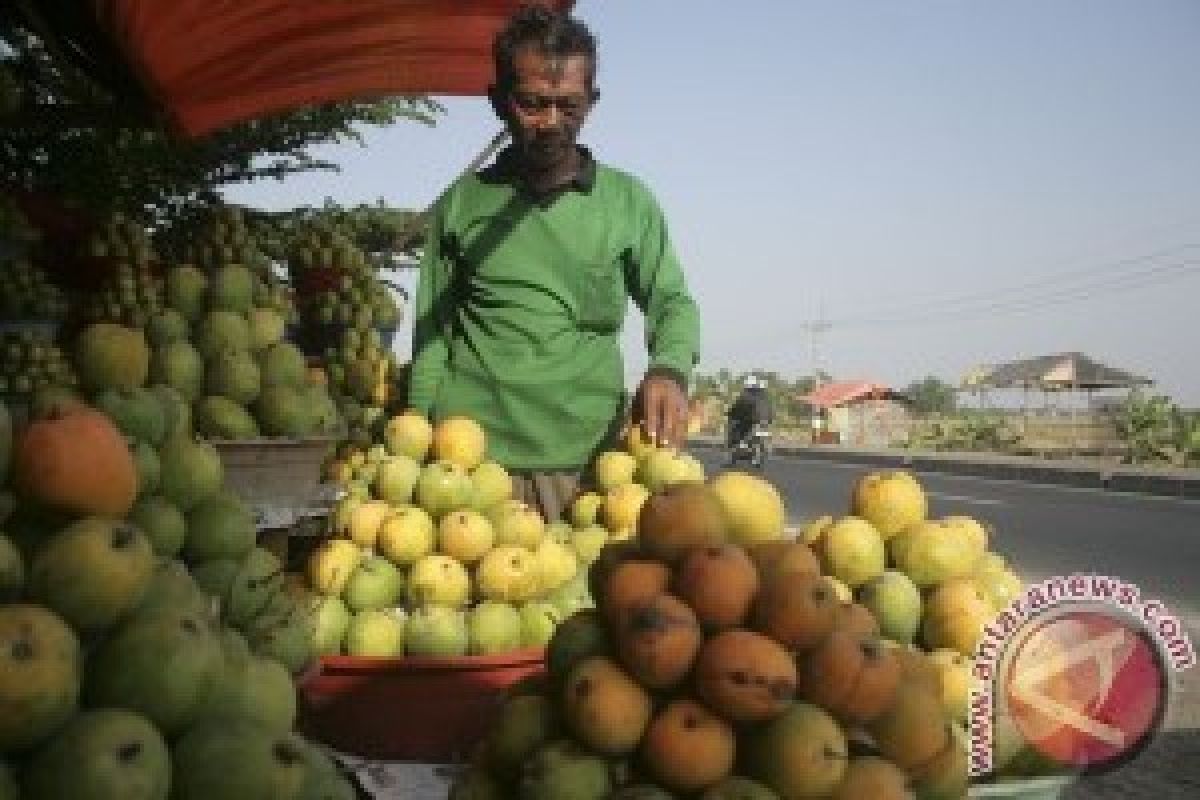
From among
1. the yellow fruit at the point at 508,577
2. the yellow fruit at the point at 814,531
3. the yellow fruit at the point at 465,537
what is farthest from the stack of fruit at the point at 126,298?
the yellow fruit at the point at 814,531

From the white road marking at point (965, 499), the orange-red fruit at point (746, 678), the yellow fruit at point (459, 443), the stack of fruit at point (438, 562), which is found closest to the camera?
the orange-red fruit at point (746, 678)

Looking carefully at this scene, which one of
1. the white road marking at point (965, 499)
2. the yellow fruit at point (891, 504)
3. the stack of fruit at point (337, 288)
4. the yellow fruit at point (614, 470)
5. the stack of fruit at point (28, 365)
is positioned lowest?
the white road marking at point (965, 499)

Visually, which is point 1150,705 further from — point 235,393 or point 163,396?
point 235,393

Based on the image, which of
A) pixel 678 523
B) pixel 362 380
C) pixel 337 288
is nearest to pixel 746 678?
pixel 678 523

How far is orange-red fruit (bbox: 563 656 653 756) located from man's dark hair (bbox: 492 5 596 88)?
227 centimetres

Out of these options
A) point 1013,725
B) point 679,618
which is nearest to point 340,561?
point 679,618

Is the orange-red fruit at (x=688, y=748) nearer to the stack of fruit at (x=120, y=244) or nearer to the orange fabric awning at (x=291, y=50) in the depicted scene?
the stack of fruit at (x=120, y=244)

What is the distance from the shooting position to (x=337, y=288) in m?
4.19

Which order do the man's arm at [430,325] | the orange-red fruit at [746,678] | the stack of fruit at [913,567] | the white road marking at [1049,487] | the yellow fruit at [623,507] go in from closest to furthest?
→ the orange-red fruit at [746,678] < the stack of fruit at [913,567] < the yellow fruit at [623,507] < the man's arm at [430,325] < the white road marking at [1049,487]

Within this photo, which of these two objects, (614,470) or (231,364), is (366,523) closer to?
(231,364)

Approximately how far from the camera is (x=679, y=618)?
1.59 m

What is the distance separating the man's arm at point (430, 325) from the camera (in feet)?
12.2

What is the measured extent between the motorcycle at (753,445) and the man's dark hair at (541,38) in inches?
993

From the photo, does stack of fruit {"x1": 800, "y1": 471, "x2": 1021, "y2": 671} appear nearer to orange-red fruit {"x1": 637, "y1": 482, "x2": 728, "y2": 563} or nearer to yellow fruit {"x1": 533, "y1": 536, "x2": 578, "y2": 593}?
orange-red fruit {"x1": 637, "y1": 482, "x2": 728, "y2": 563}
